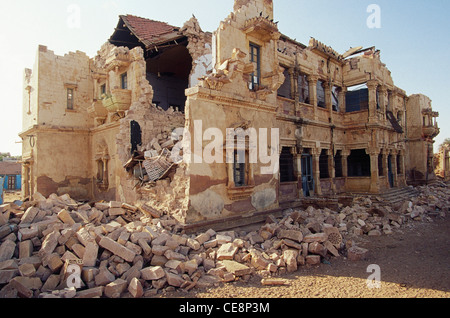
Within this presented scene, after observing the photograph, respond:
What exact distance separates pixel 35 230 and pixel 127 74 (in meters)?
8.19

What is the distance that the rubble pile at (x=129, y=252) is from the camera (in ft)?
17.7

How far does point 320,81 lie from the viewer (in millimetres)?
15328

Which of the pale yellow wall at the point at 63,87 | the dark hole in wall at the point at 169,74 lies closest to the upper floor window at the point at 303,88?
the dark hole in wall at the point at 169,74

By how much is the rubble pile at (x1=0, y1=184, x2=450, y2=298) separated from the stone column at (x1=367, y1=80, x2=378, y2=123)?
10.00 metres

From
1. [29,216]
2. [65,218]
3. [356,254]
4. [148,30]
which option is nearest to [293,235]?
[356,254]

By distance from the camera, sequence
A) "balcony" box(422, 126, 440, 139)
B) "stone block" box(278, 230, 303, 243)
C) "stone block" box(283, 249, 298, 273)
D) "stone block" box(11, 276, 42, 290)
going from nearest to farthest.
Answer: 1. "stone block" box(11, 276, 42, 290)
2. "stone block" box(283, 249, 298, 273)
3. "stone block" box(278, 230, 303, 243)
4. "balcony" box(422, 126, 440, 139)

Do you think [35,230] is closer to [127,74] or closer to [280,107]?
[127,74]

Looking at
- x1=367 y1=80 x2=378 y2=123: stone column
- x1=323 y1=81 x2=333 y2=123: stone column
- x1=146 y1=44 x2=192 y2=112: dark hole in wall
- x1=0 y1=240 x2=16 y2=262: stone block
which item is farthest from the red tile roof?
x1=367 y1=80 x2=378 y2=123: stone column

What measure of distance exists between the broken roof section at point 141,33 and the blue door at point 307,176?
8.22 m

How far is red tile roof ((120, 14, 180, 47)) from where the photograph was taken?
42.1 feet

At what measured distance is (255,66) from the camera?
34.1 ft

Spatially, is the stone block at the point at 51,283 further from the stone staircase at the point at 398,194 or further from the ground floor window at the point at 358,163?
the ground floor window at the point at 358,163

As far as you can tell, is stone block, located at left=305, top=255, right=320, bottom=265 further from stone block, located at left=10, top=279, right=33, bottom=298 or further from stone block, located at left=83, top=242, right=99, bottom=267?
stone block, located at left=10, top=279, right=33, bottom=298

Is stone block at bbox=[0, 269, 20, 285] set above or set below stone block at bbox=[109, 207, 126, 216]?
below
